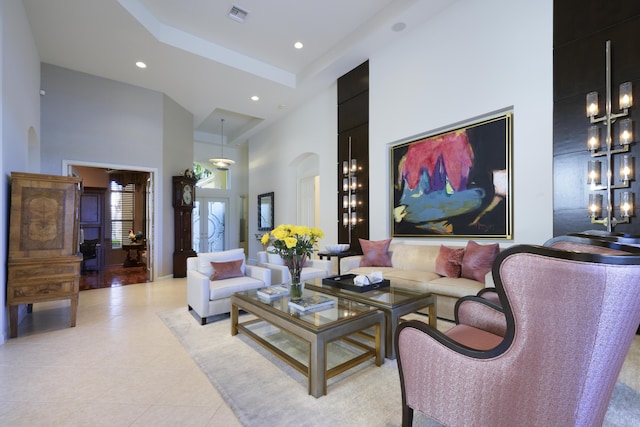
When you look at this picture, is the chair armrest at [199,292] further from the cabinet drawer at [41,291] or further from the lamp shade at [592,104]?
the lamp shade at [592,104]

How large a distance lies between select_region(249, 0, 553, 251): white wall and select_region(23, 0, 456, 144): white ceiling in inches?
16.4

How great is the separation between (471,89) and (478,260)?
2238 mm

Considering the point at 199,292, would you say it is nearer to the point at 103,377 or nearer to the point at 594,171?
the point at 103,377

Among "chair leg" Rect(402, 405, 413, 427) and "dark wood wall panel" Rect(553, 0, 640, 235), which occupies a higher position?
"dark wood wall panel" Rect(553, 0, 640, 235)

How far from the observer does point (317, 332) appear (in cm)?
197

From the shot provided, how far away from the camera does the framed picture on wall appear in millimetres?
3572

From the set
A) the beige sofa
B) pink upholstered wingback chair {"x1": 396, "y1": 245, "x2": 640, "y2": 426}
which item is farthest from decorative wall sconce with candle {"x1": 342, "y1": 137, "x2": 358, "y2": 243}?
pink upholstered wingback chair {"x1": 396, "y1": 245, "x2": 640, "y2": 426}

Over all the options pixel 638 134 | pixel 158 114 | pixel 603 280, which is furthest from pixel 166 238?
pixel 638 134

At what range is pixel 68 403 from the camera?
190 cm

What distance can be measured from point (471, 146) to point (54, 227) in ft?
16.9

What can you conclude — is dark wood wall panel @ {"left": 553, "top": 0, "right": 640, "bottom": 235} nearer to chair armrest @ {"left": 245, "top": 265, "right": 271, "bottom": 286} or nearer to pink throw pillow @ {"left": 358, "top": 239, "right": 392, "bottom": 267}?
pink throw pillow @ {"left": 358, "top": 239, "right": 392, "bottom": 267}

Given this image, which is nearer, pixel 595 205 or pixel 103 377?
pixel 103 377

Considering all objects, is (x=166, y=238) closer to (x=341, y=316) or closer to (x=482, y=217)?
(x=341, y=316)

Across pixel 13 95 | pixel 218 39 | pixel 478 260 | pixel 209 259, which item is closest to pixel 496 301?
pixel 478 260
